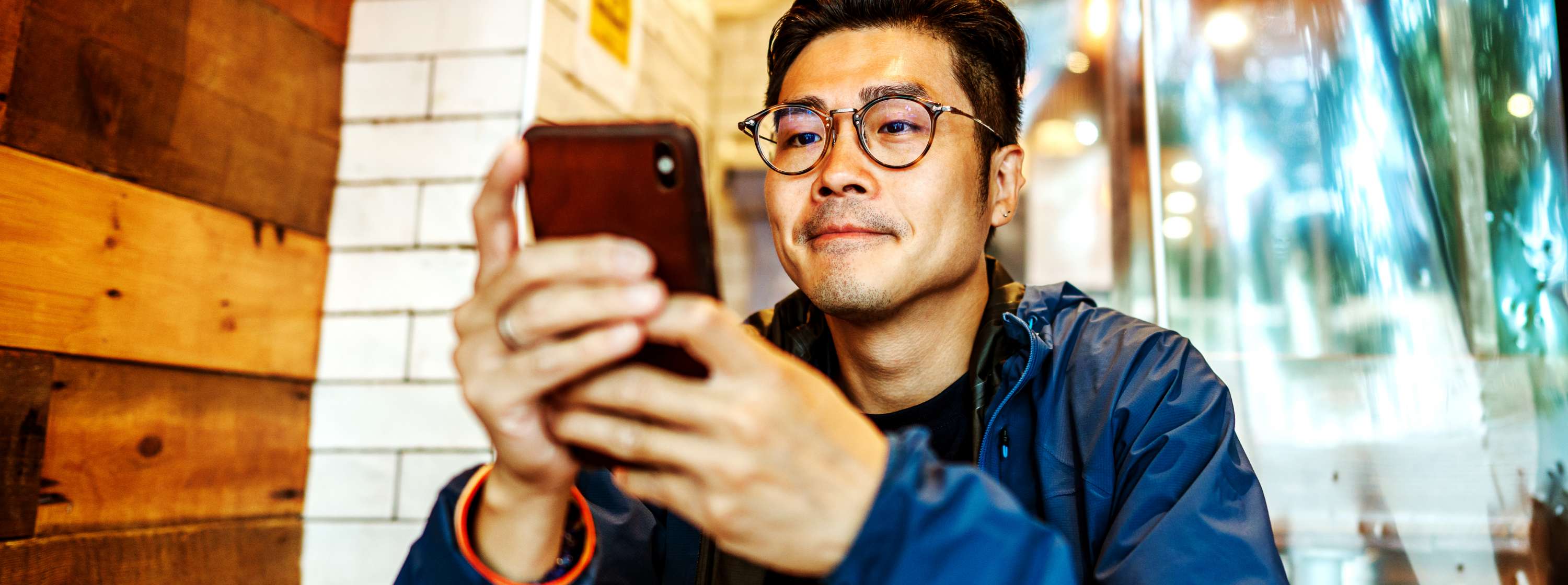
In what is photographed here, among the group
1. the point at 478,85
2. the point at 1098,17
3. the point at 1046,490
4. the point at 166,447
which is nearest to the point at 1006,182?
the point at 1046,490

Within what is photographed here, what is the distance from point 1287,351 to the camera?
2.14 m

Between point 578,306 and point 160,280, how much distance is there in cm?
106

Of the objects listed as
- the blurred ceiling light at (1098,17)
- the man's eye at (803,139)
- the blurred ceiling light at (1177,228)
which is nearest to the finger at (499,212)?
the man's eye at (803,139)

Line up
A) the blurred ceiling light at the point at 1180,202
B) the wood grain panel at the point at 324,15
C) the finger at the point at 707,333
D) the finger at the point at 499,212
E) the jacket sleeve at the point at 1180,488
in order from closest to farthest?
the finger at the point at 707,333, the finger at the point at 499,212, the jacket sleeve at the point at 1180,488, the wood grain panel at the point at 324,15, the blurred ceiling light at the point at 1180,202

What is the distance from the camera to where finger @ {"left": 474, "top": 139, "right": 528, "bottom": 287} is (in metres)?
0.67

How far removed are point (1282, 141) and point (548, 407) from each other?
6.69ft

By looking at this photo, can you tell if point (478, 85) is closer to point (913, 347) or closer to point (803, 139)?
point (803, 139)

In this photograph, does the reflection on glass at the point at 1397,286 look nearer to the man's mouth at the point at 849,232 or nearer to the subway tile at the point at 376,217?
the man's mouth at the point at 849,232

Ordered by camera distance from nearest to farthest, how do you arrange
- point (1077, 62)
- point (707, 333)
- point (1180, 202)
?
point (707, 333) < point (1180, 202) < point (1077, 62)

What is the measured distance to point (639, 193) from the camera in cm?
63

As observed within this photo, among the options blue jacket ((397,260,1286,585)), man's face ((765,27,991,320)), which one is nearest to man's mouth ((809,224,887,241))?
man's face ((765,27,991,320))

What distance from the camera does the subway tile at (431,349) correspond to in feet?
5.52

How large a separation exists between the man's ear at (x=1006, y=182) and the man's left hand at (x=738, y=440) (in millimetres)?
937

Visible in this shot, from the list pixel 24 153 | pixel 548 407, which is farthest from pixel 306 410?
pixel 548 407
